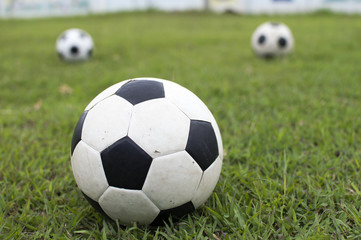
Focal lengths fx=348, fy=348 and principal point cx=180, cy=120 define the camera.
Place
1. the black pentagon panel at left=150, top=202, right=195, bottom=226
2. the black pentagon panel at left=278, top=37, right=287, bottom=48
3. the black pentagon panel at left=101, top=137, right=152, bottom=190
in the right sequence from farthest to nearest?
the black pentagon panel at left=278, top=37, right=287, bottom=48
the black pentagon panel at left=150, top=202, right=195, bottom=226
the black pentagon panel at left=101, top=137, right=152, bottom=190

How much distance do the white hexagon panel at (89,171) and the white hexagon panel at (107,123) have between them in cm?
4

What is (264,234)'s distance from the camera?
59.8 inches

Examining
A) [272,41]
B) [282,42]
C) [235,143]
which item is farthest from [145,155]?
[282,42]

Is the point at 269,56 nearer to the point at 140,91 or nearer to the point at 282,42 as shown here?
the point at 282,42

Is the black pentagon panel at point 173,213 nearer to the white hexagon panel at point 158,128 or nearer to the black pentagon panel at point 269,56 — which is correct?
the white hexagon panel at point 158,128

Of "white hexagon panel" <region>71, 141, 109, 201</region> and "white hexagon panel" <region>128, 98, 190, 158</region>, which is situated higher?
"white hexagon panel" <region>128, 98, 190, 158</region>

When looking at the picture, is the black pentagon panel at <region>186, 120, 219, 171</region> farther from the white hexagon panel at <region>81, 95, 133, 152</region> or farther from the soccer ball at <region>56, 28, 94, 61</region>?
the soccer ball at <region>56, 28, 94, 61</region>

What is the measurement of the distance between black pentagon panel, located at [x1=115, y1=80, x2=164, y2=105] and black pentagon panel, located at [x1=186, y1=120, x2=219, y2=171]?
0.23 metres

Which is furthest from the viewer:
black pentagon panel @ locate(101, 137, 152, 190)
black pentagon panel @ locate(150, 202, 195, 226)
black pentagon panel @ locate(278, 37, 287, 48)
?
black pentagon panel @ locate(278, 37, 287, 48)

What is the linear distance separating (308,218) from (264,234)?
0.28m

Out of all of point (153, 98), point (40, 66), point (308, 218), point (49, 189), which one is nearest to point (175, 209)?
point (153, 98)

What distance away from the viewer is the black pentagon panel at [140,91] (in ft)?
5.20

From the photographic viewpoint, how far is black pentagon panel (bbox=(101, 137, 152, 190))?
1438mm

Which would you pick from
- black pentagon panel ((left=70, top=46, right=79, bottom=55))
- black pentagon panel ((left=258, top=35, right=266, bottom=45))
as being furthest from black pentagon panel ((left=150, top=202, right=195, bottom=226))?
black pentagon panel ((left=70, top=46, right=79, bottom=55))
